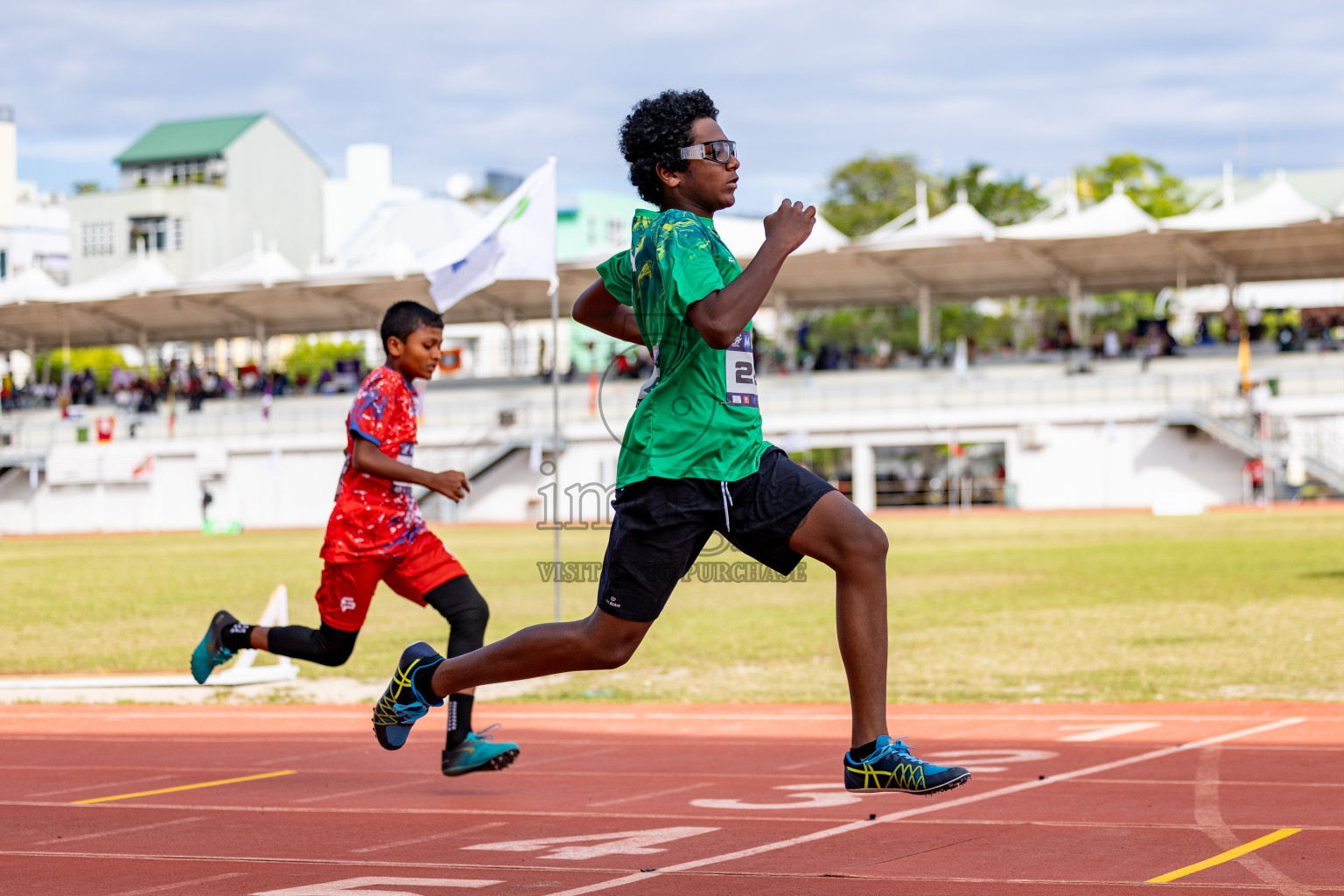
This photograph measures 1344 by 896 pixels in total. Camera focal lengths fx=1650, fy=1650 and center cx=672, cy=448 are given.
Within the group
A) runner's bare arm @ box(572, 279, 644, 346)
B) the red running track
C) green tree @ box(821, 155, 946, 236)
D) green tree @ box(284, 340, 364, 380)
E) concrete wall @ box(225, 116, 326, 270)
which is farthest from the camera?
concrete wall @ box(225, 116, 326, 270)

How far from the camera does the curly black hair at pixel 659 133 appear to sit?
4.70 metres

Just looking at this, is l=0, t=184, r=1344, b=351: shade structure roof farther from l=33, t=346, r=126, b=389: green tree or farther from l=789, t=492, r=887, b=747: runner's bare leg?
l=789, t=492, r=887, b=747: runner's bare leg

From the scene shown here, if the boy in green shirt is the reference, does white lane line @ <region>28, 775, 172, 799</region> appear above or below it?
below

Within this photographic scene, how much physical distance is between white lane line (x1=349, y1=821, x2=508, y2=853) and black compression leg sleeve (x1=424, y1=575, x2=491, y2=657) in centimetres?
97

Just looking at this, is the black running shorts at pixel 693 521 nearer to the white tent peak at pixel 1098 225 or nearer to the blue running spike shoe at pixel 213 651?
the blue running spike shoe at pixel 213 651

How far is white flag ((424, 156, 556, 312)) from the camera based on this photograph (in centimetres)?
1163

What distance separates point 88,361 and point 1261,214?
60830 mm

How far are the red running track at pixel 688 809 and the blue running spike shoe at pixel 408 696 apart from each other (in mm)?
417

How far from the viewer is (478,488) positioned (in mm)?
52000

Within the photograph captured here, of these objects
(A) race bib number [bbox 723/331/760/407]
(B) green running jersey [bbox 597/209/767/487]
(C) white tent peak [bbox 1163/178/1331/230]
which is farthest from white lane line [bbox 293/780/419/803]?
(C) white tent peak [bbox 1163/178/1331/230]

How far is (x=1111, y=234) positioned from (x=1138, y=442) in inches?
272

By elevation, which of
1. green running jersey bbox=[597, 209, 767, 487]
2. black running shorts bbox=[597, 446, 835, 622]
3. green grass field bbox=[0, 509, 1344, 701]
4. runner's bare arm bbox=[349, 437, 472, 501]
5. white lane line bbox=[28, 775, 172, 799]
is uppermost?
green running jersey bbox=[597, 209, 767, 487]

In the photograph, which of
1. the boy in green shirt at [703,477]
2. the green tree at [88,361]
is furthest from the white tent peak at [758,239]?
the boy in green shirt at [703,477]

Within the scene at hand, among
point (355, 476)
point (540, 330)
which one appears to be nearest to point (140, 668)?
point (355, 476)
